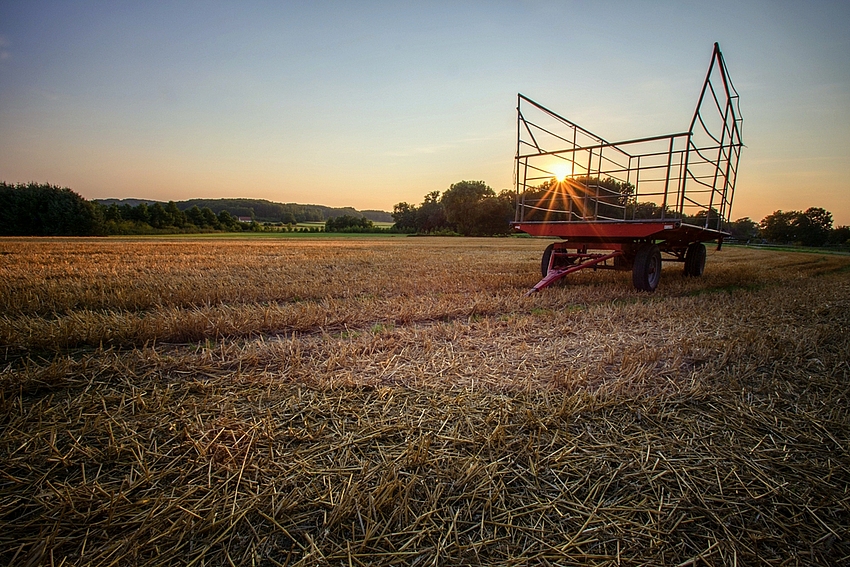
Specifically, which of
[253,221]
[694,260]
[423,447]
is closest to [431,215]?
[253,221]

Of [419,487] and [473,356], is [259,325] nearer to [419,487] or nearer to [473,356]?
[473,356]

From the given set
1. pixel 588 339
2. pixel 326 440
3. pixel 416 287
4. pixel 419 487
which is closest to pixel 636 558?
pixel 419 487

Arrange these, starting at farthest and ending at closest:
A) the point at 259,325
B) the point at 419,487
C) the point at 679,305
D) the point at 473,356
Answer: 1. the point at 679,305
2. the point at 259,325
3. the point at 473,356
4. the point at 419,487

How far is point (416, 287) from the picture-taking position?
592 cm

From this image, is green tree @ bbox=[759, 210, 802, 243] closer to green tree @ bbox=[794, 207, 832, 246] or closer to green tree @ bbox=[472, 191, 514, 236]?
green tree @ bbox=[794, 207, 832, 246]

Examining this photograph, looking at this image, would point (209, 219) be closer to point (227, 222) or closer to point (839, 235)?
point (227, 222)

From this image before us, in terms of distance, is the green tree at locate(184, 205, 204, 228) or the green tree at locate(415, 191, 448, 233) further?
the green tree at locate(415, 191, 448, 233)

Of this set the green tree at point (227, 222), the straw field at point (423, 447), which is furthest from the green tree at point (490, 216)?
the straw field at point (423, 447)

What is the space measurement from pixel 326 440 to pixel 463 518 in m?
0.69

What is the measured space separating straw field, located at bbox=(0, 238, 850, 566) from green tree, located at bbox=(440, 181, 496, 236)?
58517mm

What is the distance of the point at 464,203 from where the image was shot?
61406mm

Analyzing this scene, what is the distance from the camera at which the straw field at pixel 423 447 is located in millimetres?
1073

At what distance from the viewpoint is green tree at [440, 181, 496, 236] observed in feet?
199

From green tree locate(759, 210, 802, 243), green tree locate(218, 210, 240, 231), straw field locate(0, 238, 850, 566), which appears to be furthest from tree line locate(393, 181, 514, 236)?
green tree locate(759, 210, 802, 243)
